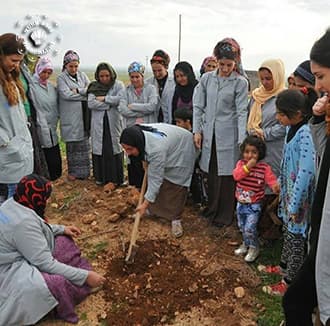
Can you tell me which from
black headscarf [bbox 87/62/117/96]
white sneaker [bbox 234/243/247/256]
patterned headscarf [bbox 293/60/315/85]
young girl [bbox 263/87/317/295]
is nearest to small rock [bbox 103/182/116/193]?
black headscarf [bbox 87/62/117/96]

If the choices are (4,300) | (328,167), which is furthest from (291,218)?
(4,300)

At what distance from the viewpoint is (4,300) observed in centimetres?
271

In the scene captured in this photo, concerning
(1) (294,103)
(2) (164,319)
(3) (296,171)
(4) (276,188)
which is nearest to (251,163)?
(4) (276,188)

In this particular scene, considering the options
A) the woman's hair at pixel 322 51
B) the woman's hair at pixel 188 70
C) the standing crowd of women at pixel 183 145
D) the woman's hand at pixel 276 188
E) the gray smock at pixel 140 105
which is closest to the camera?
the woman's hair at pixel 322 51

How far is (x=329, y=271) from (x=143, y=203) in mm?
2402

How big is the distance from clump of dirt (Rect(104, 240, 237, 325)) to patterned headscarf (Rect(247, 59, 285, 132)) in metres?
1.36

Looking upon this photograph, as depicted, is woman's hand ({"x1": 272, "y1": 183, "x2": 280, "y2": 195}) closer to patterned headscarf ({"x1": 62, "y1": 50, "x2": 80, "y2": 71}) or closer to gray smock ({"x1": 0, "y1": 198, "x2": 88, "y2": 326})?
gray smock ({"x1": 0, "y1": 198, "x2": 88, "y2": 326})

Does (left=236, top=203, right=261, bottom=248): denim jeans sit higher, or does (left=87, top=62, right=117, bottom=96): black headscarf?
(left=87, top=62, right=117, bottom=96): black headscarf

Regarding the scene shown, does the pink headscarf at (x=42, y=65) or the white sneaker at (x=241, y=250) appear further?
the pink headscarf at (x=42, y=65)

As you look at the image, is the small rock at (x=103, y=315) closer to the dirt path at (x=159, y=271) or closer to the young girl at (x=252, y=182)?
the dirt path at (x=159, y=271)

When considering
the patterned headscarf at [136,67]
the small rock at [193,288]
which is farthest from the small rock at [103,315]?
the patterned headscarf at [136,67]

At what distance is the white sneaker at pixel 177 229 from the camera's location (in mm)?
4128

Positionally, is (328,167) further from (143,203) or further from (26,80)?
(26,80)

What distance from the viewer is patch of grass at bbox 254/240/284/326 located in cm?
286
